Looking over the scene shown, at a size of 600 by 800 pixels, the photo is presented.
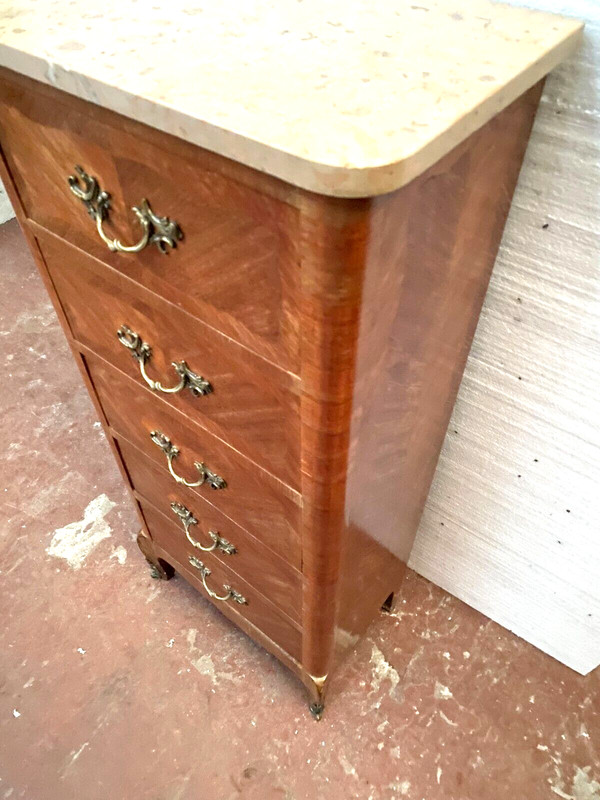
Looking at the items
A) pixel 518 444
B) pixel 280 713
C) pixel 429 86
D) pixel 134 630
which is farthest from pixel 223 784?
pixel 429 86

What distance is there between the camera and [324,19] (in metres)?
0.57

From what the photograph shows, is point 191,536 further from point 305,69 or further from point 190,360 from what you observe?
point 305,69

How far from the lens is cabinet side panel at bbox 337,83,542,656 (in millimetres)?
479

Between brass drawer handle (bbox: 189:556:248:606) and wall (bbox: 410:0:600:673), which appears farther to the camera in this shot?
brass drawer handle (bbox: 189:556:248:606)

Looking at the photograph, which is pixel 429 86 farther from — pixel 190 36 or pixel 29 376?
pixel 29 376

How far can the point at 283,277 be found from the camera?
1.55 feet

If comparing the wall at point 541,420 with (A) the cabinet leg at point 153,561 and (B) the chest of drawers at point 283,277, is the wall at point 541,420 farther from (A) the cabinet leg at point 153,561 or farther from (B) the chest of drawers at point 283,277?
(A) the cabinet leg at point 153,561

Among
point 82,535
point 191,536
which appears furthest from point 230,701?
point 82,535

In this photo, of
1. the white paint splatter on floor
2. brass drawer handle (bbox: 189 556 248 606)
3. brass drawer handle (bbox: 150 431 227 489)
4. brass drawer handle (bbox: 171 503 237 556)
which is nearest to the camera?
brass drawer handle (bbox: 150 431 227 489)

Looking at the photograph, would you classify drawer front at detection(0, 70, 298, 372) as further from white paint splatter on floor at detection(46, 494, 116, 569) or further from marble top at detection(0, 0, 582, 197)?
white paint splatter on floor at detection(46, 494, 116, 569)

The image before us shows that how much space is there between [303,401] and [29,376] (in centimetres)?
145

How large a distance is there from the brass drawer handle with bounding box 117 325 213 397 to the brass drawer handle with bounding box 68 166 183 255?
0.38ft

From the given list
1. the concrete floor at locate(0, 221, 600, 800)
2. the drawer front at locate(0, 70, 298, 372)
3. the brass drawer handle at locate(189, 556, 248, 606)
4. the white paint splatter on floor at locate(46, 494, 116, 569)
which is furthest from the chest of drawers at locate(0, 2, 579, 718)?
the white paint splatter on floor at locate(46, 494, 116, 569)

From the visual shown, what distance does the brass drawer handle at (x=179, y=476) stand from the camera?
2.59ft
